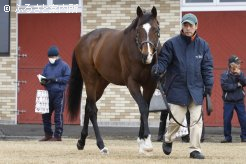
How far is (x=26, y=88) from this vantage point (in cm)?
2245

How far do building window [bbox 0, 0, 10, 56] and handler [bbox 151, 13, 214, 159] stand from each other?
37.2 feet

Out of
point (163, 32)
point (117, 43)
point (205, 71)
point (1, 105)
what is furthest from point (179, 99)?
point (1, 105)

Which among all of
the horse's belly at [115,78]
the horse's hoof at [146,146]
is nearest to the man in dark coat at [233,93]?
the horse's belly at [115,78]

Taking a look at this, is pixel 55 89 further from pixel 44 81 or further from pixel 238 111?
pixel 238 111

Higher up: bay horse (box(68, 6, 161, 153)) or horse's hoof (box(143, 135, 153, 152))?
bay horse (box(68, 6, 161, 153))

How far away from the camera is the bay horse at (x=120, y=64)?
1207 centimetres

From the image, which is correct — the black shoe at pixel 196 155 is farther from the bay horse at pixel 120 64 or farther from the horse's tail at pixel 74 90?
the horse's tail at pixel 74 90

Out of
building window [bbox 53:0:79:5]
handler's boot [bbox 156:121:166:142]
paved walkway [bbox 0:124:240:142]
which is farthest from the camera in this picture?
building window [bbox 53:0:79:5]

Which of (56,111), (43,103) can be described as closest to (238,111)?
(56,111)

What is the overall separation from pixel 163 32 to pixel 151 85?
9315 mm

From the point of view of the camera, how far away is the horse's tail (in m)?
15.0

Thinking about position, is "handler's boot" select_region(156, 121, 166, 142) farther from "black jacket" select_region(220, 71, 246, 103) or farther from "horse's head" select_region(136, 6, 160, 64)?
"horse's head" select_region(136, 6, 160, 64)

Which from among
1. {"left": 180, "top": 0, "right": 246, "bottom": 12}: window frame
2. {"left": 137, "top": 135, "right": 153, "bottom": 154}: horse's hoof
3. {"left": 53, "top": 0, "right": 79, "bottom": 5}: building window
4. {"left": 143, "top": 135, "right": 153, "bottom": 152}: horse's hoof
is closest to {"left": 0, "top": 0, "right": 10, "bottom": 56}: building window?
{"left": 53, "top": 0, "right": 79, "bottom": 5}: building window

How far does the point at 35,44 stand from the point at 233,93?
6595mm
